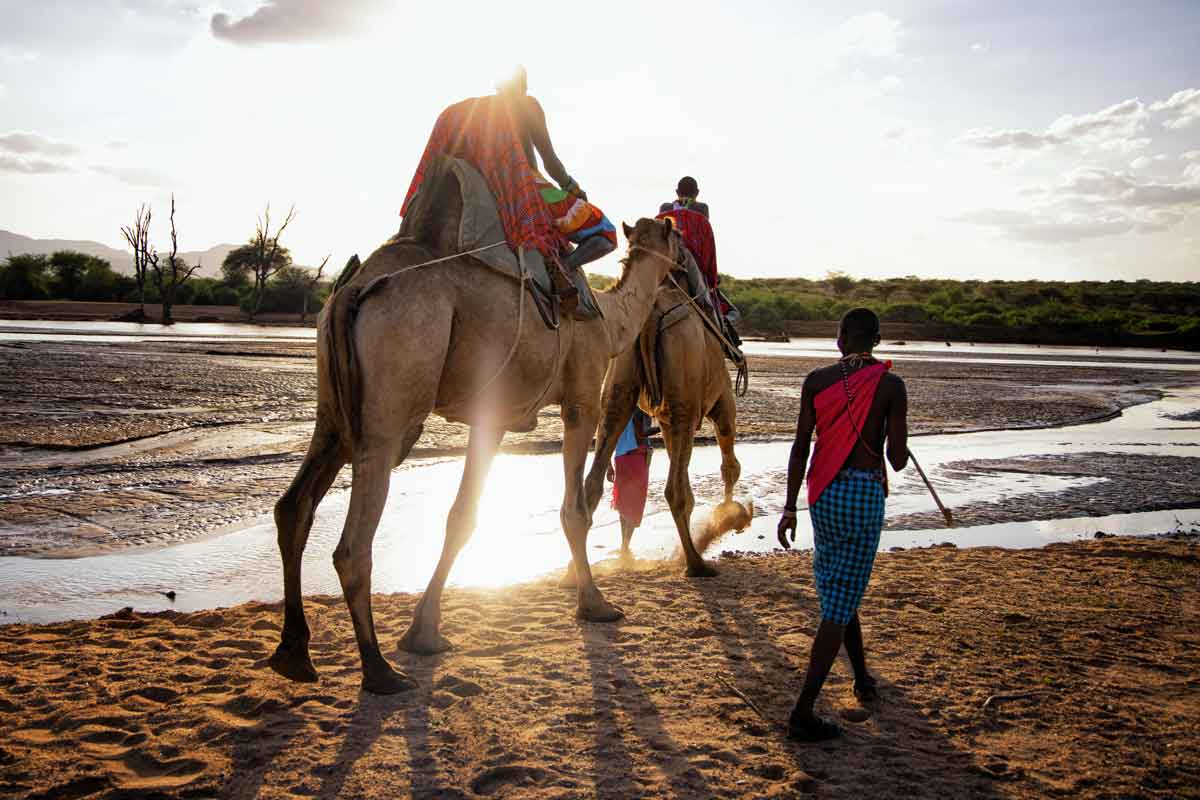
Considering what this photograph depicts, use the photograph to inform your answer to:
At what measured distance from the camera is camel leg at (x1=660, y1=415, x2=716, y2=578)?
23.7 feet

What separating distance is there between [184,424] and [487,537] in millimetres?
7410

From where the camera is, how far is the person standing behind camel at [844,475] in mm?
4215

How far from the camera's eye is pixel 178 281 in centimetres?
6769

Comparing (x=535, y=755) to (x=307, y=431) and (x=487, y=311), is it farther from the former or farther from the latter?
(x=307, y=431)

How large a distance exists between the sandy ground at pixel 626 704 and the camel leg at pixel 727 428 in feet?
7.51

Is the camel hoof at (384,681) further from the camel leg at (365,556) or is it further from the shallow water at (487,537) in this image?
the shallow water at (487,537)

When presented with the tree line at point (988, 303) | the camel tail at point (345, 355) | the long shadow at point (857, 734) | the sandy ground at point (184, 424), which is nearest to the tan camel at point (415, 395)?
the camel tail at point (345, 355)

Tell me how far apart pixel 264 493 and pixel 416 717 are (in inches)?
231

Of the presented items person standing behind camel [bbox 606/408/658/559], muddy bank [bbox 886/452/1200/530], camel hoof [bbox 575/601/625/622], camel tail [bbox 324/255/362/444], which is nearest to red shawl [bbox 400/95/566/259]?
camel tail [bbox 324/255/362/444]

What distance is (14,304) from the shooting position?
61.3 meters

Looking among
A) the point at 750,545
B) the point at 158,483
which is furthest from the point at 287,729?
the point at 158,483

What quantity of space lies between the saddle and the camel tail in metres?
0.77

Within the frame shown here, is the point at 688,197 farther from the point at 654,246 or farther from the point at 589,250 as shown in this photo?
the point at 589,250

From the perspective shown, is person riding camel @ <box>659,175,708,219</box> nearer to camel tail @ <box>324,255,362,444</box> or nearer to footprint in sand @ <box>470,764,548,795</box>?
camel tail @ <box>324,255,362,444</box>
